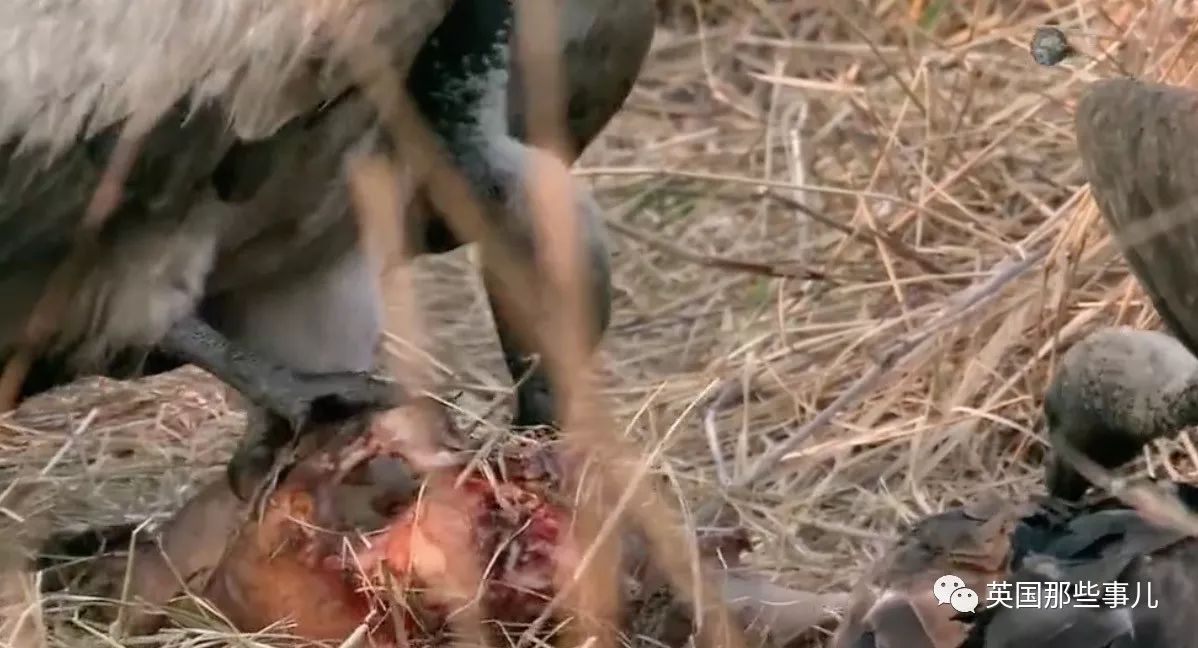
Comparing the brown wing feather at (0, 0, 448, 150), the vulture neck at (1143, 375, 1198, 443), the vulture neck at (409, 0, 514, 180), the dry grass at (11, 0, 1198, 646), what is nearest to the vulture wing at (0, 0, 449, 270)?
the brown wing feather at (0, 0, 448, 150)

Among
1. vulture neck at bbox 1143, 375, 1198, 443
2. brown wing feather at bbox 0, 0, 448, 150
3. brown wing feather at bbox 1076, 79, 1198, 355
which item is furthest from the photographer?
vulture neck at bbox 1143, 375, 1198, 443

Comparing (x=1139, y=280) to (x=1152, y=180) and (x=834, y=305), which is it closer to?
(x=1152, y=180)

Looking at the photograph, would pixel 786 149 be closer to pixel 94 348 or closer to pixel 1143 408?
pixel 1143 408

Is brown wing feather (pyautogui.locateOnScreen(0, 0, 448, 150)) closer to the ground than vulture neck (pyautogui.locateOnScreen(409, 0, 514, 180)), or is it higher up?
higher up

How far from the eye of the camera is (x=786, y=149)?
2344 mm

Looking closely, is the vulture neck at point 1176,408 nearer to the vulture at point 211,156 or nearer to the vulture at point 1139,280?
the vulture at point 1139,280

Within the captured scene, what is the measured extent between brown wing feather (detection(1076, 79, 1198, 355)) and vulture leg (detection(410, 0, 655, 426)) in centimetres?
42

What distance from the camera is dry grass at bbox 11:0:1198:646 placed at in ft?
5.13

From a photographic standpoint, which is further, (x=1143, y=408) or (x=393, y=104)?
(x=1143, y=408)

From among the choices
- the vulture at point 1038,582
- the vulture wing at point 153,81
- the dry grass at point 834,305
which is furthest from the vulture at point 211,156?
the vulture at point 1038,582

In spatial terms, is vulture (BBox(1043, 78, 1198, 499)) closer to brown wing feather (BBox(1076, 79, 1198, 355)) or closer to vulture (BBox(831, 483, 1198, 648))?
brown wing feather (BBox(1076, 79, 1198, 355))

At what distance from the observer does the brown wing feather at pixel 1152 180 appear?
1.29 m

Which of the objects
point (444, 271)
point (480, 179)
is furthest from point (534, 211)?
point (444, 271)

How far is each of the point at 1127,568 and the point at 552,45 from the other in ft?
2.11
